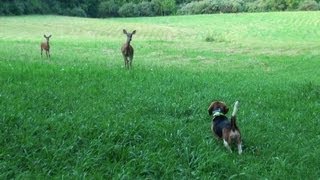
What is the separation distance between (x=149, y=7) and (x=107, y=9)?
28.4 feet

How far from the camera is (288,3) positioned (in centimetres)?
10075

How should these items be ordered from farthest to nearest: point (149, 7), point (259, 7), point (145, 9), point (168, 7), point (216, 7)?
point (168, 7), point (149, 7), point (145, 9), point (216, 7), point (259, 7)

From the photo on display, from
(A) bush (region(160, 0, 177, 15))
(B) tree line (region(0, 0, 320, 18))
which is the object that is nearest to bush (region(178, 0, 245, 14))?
(B) tree line (region(0, 0, 320, 18))

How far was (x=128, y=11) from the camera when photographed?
102812mm

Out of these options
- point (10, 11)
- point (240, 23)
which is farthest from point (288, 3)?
point (10, 11)

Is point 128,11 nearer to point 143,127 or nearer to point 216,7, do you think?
point 216,7

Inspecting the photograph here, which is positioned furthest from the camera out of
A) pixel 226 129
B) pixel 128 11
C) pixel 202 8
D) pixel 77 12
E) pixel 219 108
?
pixel 128 11

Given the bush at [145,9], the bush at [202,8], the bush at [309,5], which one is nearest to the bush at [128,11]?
the bush at [145,9]

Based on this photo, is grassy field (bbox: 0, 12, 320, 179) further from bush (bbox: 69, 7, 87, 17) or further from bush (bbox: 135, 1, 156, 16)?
bush (bbox: 135, 1, 156, 16)

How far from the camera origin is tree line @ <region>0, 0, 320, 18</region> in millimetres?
94562

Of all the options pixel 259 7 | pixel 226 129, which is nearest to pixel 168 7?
pixel 259 7

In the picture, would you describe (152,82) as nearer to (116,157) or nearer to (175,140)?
(175,140)

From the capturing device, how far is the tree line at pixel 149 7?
94.6 meters

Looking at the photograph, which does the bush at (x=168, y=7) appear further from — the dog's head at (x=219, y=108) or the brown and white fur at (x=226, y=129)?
the brown and white fur at (x=226, y=129)
